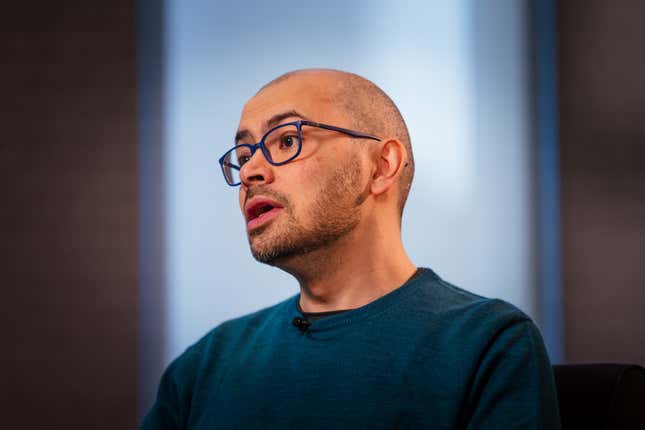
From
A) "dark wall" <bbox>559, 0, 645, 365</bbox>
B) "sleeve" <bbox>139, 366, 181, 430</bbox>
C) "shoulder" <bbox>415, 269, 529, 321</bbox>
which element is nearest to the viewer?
"shoulder" <bbox>415, 269, 529, 321</bbox>

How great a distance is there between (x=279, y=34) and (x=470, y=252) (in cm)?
88

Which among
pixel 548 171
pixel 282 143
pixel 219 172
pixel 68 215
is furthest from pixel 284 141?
pixel 548 171

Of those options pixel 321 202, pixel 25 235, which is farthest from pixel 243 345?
pixel 25 235

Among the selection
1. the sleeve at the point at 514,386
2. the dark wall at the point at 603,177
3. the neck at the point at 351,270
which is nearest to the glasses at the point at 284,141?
the neck at the point at 351,270

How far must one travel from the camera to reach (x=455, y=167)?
76.3 inches

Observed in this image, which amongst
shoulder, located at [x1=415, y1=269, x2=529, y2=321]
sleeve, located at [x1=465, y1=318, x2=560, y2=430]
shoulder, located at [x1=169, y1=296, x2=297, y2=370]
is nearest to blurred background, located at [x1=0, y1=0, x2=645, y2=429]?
shoulder, located at [x1=169, y1=296, x2=297, y2=370]

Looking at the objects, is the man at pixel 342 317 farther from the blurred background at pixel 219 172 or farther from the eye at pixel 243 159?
the blurred background at pixel 219 172

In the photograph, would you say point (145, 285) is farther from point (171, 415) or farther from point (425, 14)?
point (425, 14)

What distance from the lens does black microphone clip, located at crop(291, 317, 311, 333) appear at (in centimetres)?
117

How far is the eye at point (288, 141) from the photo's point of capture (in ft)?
3.80

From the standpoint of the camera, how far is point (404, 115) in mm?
1930

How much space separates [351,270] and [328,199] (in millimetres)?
140

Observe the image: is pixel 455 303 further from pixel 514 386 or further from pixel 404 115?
pixel 404 115

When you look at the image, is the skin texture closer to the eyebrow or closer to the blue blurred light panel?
the eyebrow
